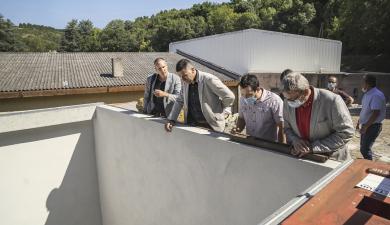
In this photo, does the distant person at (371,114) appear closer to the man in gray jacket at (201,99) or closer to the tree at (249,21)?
the man in gray jacket at (201,99)

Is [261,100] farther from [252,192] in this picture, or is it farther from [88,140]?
[88,140]

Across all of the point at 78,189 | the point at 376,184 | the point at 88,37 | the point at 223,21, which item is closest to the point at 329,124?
the point at 376,184

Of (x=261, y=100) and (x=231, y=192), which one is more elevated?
(x=261, y=100)

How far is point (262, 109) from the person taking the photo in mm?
3389

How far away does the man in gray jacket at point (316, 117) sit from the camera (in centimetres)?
222

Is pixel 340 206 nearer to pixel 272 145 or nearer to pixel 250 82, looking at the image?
pixel 272 145

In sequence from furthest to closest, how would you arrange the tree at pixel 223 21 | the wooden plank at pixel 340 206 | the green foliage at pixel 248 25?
the tree at pixel 223 21
the green foliage at pixel 248 25
the wooden plank at pixel 340 206

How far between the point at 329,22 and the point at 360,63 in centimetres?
803

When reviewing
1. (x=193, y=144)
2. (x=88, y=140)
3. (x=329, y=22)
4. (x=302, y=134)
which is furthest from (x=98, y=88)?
(x=329, y=22)

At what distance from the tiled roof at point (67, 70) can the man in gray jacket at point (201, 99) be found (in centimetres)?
1239

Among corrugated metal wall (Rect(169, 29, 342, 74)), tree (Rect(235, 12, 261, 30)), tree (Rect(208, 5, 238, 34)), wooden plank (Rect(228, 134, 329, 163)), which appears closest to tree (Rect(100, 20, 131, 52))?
tree (Rect(208, 5, 238, 34))

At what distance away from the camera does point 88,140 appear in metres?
5.98

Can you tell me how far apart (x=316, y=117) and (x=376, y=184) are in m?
0.70

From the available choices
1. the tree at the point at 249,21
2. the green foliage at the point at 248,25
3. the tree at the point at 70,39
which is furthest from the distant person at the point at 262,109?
the tree at the point at 70,39
